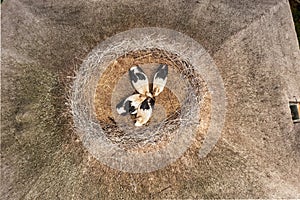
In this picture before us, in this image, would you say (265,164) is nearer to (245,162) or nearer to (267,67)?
(245,162)

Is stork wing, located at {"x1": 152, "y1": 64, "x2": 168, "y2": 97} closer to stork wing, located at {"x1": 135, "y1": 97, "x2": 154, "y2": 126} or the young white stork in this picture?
the young white stork

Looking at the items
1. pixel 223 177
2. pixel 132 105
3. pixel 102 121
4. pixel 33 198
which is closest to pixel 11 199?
pixel 33 198

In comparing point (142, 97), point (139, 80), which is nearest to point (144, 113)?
point (142, 97)

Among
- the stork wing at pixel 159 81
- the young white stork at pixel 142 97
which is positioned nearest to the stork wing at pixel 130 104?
the young white stork at pixel 142 97

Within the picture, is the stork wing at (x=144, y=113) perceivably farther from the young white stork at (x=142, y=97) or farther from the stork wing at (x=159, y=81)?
the stork wing at (x=159, y=81)

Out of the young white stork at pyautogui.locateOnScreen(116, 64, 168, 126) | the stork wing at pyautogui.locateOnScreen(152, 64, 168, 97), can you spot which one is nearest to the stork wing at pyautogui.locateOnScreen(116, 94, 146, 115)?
the young white stork at pyautogui.locateOnScreen(116, 64, 168, 126)

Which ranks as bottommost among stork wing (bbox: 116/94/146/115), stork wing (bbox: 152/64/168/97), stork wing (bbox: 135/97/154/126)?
stork wing (bbox: 135/97/154/126)

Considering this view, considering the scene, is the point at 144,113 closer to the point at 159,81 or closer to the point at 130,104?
the point at 130,104
